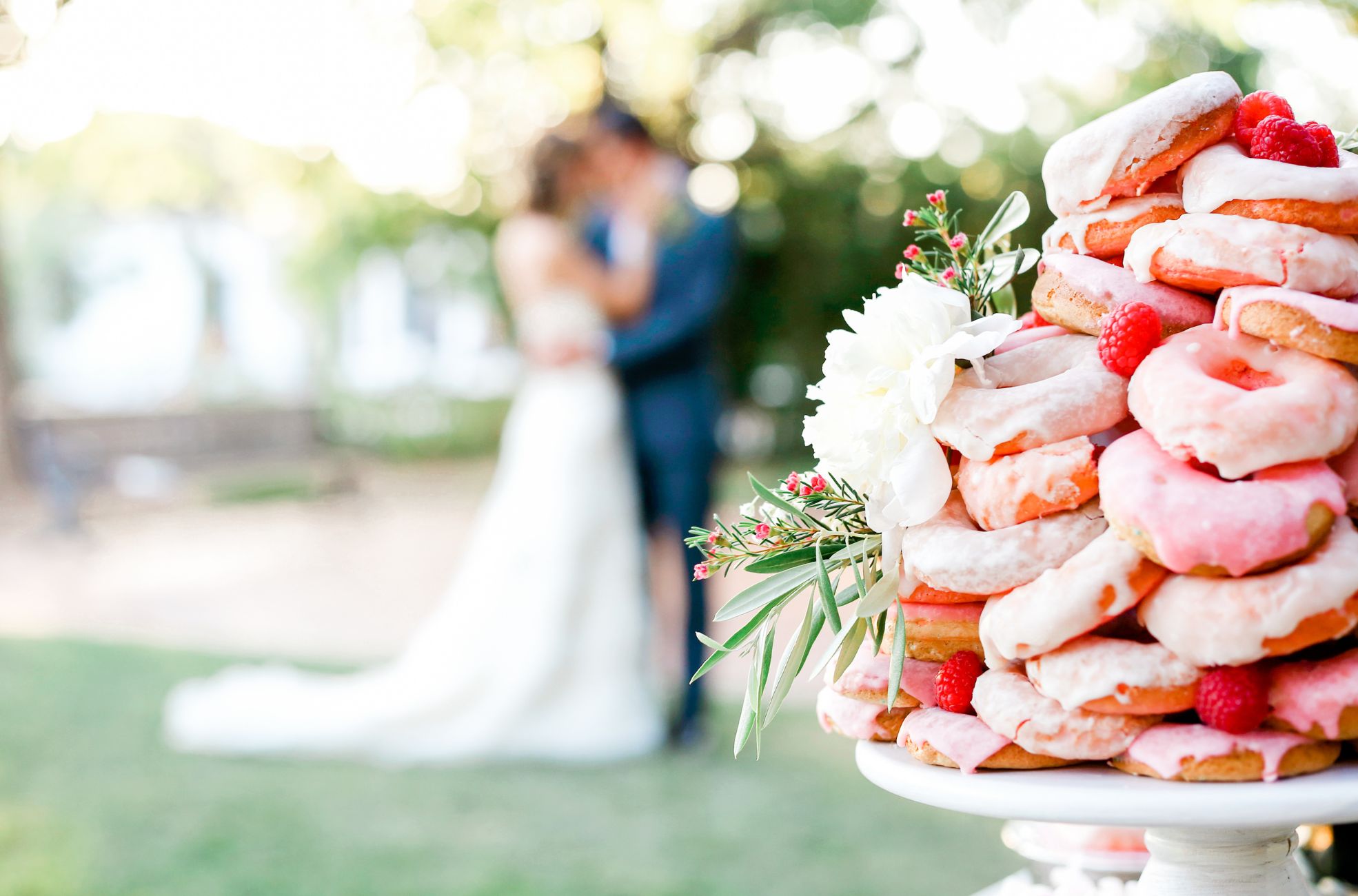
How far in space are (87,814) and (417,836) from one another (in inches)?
43.9

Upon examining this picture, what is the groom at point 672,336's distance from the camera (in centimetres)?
443

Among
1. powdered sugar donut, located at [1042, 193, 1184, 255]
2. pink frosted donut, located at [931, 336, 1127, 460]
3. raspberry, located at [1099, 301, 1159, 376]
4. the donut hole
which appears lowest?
pink frosted donut, located at [931, 336, 1127, 460]

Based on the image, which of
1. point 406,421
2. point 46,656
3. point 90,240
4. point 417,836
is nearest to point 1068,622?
point 417,836

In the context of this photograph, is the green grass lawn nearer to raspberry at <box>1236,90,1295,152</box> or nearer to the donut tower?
the donut tower

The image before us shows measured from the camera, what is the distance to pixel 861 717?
3.71ft

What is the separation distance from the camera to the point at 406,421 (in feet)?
54.7

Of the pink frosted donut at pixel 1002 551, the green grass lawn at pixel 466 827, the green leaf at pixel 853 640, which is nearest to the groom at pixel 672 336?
the green grass lawn at pixel 466 827

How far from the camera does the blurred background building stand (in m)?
4.12

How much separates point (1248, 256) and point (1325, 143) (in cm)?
19

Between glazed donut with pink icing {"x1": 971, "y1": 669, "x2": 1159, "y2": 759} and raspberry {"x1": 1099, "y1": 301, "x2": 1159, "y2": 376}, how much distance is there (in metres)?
0.27

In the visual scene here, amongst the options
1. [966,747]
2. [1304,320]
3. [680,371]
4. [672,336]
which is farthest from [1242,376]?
[680,371]

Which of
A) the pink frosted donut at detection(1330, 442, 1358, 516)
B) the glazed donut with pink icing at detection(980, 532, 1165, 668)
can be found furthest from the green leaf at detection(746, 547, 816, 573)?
the pink frosted donut at detection(1330, 442, 1358, 516)

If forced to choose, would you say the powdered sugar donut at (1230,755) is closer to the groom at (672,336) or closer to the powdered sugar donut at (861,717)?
the powdered sugar donut at (861,717)

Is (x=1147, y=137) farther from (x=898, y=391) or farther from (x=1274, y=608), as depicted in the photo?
(x=1274, y=608)
